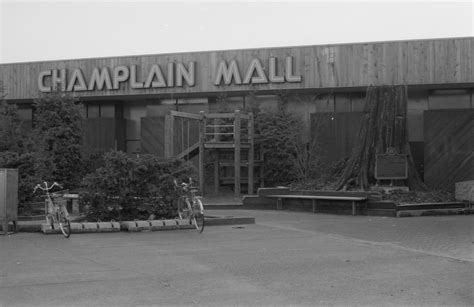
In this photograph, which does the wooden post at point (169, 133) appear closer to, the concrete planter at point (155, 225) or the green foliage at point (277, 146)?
the green foliage at point (277, 146)

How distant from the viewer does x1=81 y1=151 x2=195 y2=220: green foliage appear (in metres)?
12.4

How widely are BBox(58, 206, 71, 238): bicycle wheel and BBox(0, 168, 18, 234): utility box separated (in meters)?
1.05

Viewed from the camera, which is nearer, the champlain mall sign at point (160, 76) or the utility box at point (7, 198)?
the utility box at point (7, 198)

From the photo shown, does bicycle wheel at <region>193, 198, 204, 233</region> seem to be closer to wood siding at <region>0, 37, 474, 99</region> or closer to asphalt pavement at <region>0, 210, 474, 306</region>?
asphalt pavement at <region>0, 210, 474, 306</region>

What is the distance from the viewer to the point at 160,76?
23641mm

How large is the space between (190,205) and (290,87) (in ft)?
A: 37.6

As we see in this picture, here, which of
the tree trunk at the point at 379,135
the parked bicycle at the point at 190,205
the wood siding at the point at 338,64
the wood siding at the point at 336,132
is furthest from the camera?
the wood siding at the point at 336,132

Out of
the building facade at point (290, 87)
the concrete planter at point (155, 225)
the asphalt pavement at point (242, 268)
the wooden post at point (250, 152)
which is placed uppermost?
the building facade at point (290, 87)

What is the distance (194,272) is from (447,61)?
1666 centimetres

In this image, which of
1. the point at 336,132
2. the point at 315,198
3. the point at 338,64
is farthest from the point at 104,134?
the point at 315,198

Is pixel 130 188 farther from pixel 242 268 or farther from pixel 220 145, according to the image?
pixel 220 145

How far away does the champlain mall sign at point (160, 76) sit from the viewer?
22.6 meters

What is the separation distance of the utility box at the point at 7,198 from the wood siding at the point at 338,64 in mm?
12606

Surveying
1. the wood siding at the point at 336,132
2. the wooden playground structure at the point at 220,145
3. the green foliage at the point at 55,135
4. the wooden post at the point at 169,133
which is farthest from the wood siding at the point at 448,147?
the green foliage at the point at 55,135
